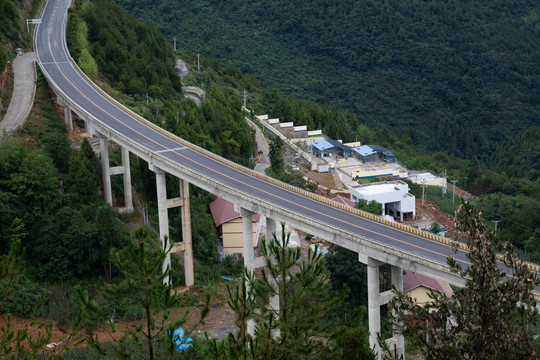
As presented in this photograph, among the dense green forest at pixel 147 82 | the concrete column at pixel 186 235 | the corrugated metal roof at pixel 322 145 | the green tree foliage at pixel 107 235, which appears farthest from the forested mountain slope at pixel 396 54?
the green tree foliage at pixel 107 235

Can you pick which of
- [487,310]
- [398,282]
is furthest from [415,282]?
[487,310]

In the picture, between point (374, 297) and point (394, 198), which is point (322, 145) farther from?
point (374, 297)

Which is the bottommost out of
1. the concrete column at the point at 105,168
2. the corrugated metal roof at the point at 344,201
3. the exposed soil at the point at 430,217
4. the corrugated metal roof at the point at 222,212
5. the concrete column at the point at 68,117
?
the exposed soil at the point at 430,217

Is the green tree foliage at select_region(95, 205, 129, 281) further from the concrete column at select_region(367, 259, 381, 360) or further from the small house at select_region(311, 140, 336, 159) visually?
the small house at select_region(311, 140, 336, 159)

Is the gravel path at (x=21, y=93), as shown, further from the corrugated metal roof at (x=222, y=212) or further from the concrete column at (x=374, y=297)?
the concrete column at (x=374, y=297)

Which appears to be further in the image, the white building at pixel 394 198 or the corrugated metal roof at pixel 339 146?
the corrugated metal roof at pixel 339 146
